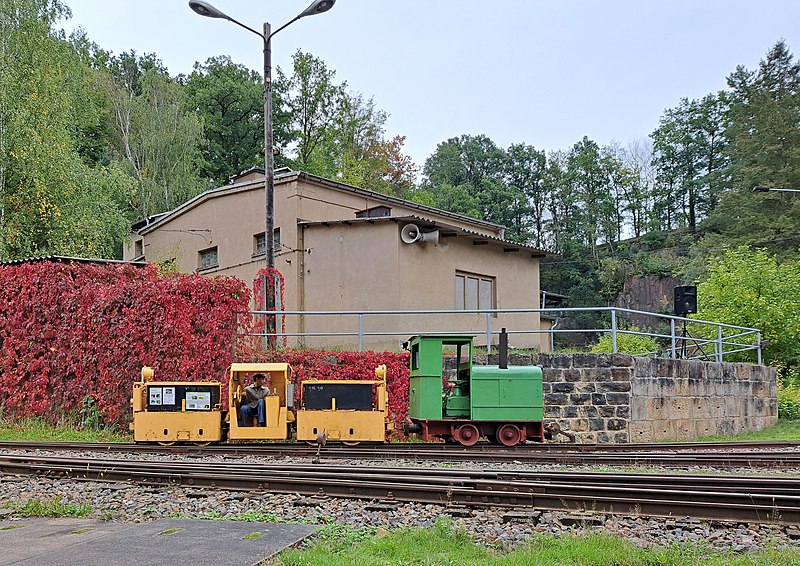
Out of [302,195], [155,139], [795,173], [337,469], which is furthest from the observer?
[795,173]

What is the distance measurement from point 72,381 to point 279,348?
4.79 metres

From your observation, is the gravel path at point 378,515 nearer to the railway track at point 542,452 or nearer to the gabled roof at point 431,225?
the railway track at point 542,452

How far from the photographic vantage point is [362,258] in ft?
Answer: 77.8

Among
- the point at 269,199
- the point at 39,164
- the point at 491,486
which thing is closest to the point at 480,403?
the point at 491,486

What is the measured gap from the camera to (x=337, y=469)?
34.9 feet

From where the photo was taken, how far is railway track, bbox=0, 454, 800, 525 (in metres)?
7.83

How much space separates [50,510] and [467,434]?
26.5 feet

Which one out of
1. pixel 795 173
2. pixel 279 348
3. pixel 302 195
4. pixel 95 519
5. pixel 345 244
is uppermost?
pixel 795 173

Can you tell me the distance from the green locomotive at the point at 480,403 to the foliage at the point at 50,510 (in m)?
7.32

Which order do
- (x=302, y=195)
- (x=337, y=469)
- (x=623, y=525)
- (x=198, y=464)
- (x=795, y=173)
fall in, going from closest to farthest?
(x=623, y=525)
(x=337, y=469)
(x=198, y=464)
(x=302, y=195)
(x=795, y=173)

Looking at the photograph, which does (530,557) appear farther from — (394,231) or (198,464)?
(394,231)

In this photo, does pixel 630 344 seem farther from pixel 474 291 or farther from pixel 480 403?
pixel 480 403

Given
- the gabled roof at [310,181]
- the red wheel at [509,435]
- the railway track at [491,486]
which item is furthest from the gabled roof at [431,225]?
the railway track at [491,486]

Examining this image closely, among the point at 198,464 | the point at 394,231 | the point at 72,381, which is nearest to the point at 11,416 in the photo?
the point at 72,381
